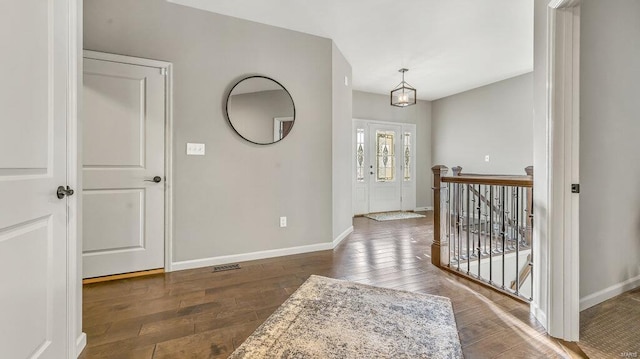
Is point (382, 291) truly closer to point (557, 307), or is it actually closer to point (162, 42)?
point (557, 307)

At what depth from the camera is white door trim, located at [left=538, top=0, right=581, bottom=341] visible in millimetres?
1560

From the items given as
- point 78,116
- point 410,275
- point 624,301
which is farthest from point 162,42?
point 624,301

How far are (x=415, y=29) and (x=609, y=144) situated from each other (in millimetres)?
2144

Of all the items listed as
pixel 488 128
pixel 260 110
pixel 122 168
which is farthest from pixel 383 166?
pixel 122 168

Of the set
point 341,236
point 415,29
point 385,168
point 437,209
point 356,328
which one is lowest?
point 341,236

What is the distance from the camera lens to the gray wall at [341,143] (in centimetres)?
350

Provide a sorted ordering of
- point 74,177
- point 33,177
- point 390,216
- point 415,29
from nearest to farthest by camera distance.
A: point 33,177, point 74,177, point 415,29, point 390,216

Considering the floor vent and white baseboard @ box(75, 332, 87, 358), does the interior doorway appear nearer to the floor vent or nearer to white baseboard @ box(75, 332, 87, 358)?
the floor vent

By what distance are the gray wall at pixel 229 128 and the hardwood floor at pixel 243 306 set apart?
44 cm

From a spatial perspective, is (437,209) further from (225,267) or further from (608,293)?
(225,267)

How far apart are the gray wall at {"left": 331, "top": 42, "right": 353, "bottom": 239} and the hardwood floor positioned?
0.80m

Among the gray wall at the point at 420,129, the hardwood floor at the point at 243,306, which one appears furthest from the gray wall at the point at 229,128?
the gray wall at the point at 420,129

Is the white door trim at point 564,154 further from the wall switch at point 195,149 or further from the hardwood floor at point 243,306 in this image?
the wall switch at point 195,149

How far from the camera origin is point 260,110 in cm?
296
